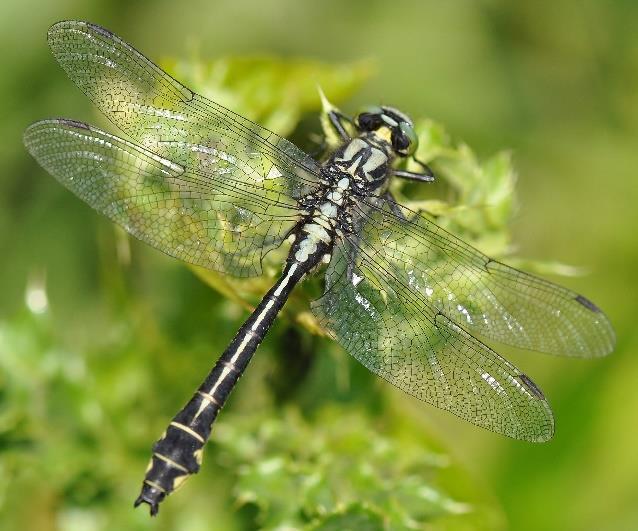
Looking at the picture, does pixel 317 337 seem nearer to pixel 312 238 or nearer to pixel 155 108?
pixel 312 238

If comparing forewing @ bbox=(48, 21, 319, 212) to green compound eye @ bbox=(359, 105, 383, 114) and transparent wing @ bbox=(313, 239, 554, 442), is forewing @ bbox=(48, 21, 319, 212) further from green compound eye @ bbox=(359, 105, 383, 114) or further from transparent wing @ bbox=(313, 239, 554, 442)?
transparent wing @ bbox=(313, 239, 554, 442)

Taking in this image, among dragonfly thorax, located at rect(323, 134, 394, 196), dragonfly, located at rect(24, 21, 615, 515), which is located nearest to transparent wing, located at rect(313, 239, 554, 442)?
dragonfly, located at rect(24, 21, 615, 515)

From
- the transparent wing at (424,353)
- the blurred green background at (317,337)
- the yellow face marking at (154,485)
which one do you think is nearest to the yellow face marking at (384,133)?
the blurred green background at (317,337)

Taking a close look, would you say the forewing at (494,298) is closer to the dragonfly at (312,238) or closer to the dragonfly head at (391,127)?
the dragonfly at (312,238)

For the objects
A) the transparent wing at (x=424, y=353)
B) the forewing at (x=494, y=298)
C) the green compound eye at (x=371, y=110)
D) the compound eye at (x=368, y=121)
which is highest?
the green compound eye at (x=371, y=110)

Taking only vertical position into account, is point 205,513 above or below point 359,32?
below

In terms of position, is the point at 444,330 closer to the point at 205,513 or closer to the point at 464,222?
the point at 464,222

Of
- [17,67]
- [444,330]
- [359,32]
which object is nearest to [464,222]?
[444,330]
